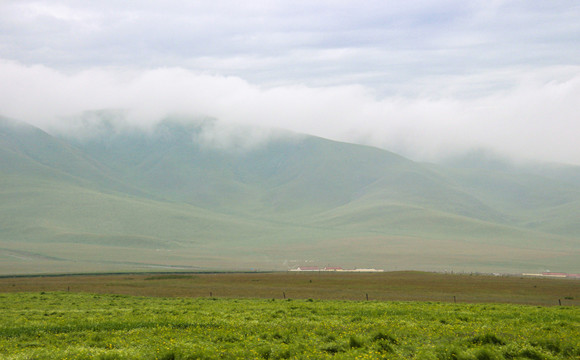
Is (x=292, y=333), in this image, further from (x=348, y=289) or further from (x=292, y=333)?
(x=348, y=289)

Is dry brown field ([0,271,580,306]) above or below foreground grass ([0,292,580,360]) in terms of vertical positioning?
above

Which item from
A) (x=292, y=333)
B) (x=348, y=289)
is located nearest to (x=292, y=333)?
(x=292, y=333)

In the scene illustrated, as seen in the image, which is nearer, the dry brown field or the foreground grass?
the foreground grass

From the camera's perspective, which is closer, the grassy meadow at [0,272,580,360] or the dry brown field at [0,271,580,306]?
the grassy meadow at [0,272,580,360]

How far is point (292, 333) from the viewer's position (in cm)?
2645

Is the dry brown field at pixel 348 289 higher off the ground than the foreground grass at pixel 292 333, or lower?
higher

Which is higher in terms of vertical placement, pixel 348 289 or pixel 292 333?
pixel 348 289

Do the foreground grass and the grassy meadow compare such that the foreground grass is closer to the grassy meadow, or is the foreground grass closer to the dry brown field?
the grassy meadow

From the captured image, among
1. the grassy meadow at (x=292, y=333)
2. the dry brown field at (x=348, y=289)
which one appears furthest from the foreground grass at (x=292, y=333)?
the dry brown field at (x=348, y=289)

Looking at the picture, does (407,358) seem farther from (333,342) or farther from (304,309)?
(304,309)

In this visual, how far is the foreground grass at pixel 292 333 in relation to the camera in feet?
73.8

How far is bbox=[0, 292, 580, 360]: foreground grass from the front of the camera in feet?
73.8

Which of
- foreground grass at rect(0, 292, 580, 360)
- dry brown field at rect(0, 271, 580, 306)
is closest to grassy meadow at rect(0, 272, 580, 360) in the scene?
foreground grass at rect(0, 292, 580, 360)

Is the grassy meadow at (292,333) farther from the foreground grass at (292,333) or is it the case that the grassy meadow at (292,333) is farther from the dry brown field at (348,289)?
the dry brown field at (348,289)
